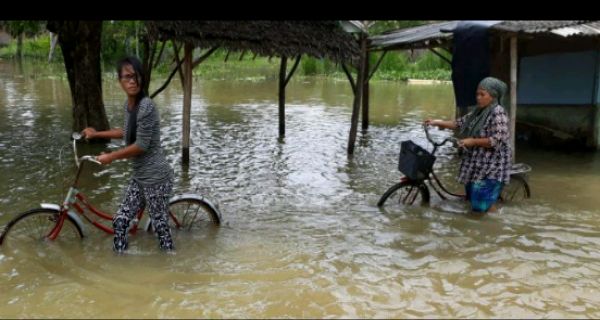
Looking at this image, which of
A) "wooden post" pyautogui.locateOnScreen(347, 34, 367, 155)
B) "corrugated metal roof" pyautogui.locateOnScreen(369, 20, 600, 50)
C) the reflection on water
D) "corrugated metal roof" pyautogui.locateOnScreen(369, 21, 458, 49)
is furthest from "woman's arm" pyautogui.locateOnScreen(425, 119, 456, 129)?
"wooden post" pyautogui.locateOnScreen(347, 34, 367, 155)

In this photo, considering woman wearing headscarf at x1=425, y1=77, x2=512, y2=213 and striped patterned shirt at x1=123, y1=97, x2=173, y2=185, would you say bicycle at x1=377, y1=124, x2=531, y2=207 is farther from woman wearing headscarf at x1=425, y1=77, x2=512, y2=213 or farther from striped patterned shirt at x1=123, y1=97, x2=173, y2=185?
striped patterned shirt at x1=123, y1=97, x2=173, y2=185

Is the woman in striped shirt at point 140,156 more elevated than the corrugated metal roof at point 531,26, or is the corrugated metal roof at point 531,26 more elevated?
the corrugated metal roof at point 531,26

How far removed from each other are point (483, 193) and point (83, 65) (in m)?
7.60

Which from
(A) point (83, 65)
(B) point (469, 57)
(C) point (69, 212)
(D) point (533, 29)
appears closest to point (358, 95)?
(B) point (469, 57)

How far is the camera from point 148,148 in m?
4.34

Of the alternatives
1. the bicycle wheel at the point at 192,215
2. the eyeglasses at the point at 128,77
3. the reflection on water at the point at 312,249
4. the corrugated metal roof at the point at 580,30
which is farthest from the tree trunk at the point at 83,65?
the corrugated metal roof at the point at 580,30

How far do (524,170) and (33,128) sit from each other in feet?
34.1

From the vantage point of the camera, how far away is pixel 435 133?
40.0 feet

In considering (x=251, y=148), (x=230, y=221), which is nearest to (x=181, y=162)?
(x=251, y=148)

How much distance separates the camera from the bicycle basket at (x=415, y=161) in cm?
587

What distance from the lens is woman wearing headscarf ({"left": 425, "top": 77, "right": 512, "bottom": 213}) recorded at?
18.2 feet

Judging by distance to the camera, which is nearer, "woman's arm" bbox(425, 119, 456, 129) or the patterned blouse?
the patterned blouse

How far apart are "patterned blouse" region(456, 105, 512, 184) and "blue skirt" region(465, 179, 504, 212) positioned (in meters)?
0.07

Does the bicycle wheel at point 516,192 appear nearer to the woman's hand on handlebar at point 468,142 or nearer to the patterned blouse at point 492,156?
the patterned blouse at point 492,156
